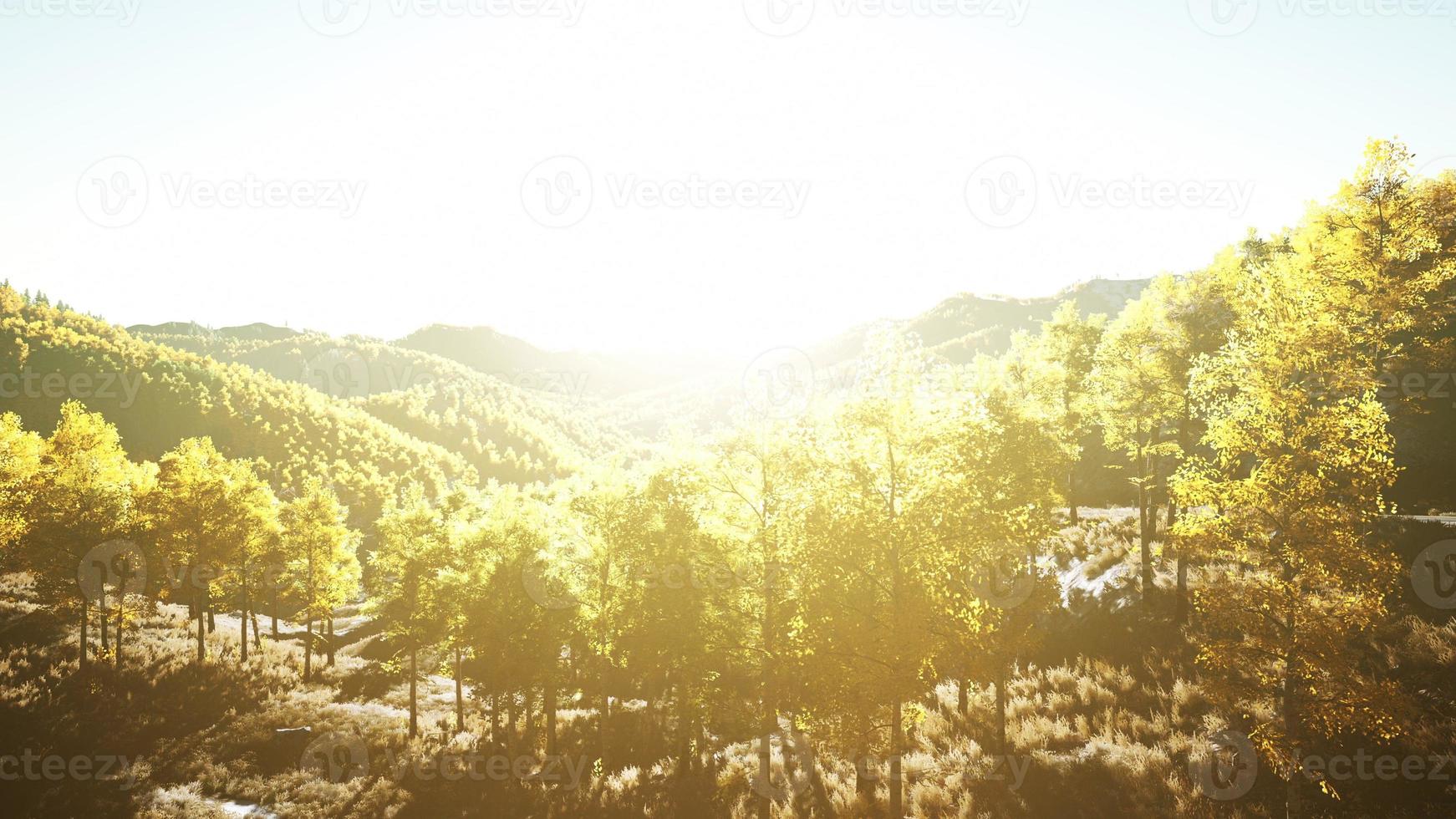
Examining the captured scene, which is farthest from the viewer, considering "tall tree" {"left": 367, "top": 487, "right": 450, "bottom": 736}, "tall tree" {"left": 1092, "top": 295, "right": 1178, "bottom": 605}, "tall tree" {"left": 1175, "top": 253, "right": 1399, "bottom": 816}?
"tall tree" {"left": 367, "top": 487, "right": 450, "bottom": 736}

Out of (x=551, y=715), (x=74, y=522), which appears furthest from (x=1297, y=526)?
(x=74, y=522)

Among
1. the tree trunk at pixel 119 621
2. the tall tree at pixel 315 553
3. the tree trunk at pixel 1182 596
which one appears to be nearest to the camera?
the tree trunk at pixel 1182 596

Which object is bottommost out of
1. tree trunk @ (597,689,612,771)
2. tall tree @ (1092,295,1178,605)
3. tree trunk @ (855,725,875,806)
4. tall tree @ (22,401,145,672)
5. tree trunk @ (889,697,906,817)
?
tree trunk @ (597,689,612,771)

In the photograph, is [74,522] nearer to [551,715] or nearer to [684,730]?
[551,715]

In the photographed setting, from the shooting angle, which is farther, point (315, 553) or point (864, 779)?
point (315, 553)

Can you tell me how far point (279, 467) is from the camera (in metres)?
108

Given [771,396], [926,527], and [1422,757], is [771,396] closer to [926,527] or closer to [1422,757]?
[926,527]

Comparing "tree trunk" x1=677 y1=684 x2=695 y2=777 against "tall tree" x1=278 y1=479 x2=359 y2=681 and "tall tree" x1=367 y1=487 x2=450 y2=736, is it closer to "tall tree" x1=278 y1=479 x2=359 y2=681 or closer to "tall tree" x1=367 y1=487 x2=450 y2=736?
"tall tree" x1=367 y1=487 x2=450 y2=736

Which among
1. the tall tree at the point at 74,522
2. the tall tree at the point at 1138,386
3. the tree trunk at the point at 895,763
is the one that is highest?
the tall tree at the point at 1138,386

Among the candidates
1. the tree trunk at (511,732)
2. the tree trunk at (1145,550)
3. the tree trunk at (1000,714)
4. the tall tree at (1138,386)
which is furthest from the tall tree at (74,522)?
the tree trunk at (1145,550)

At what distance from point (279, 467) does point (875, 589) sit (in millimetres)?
127027

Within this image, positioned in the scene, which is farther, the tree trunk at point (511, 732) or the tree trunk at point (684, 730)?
the tree trunk at point (511, 732)

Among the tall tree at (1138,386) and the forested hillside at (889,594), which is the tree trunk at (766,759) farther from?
the tall tree at (1138,386)

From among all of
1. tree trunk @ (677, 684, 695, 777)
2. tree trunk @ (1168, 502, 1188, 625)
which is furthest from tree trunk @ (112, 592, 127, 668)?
tree trunk @ (1168, 502, 1188, 625)
